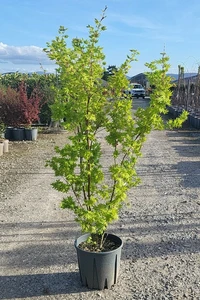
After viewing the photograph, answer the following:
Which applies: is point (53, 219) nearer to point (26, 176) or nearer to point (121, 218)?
point (121, 218)

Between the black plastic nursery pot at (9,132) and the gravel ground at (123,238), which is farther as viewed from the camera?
the black plastic nursery pot at (9,132)

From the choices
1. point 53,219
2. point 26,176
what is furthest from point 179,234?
point 26,176

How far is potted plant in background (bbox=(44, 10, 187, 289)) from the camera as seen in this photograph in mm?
2820

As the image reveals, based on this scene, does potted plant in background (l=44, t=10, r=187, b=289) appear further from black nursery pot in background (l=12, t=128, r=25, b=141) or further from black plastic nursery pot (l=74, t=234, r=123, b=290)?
black nursery pot in background (l=12, t=128, r=25, b=141)

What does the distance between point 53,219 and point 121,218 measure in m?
0.90

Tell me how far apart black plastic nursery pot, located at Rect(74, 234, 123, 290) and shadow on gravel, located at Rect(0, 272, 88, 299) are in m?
0.11

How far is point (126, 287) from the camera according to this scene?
3186mm

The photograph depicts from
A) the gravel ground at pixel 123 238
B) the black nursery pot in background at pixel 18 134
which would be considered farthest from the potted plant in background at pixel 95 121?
the black nursery pot in background at pixel 18 134

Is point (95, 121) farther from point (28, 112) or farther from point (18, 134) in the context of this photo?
point (18, 134)

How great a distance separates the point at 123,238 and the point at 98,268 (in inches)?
44.7

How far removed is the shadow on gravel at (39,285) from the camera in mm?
3072

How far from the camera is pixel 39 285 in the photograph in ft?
10.5

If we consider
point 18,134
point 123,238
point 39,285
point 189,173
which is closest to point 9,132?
point 18,134

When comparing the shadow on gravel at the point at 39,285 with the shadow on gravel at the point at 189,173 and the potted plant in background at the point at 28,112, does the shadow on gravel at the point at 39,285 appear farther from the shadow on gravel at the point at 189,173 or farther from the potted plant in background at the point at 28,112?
the potted plant in background at the point at 28,112
